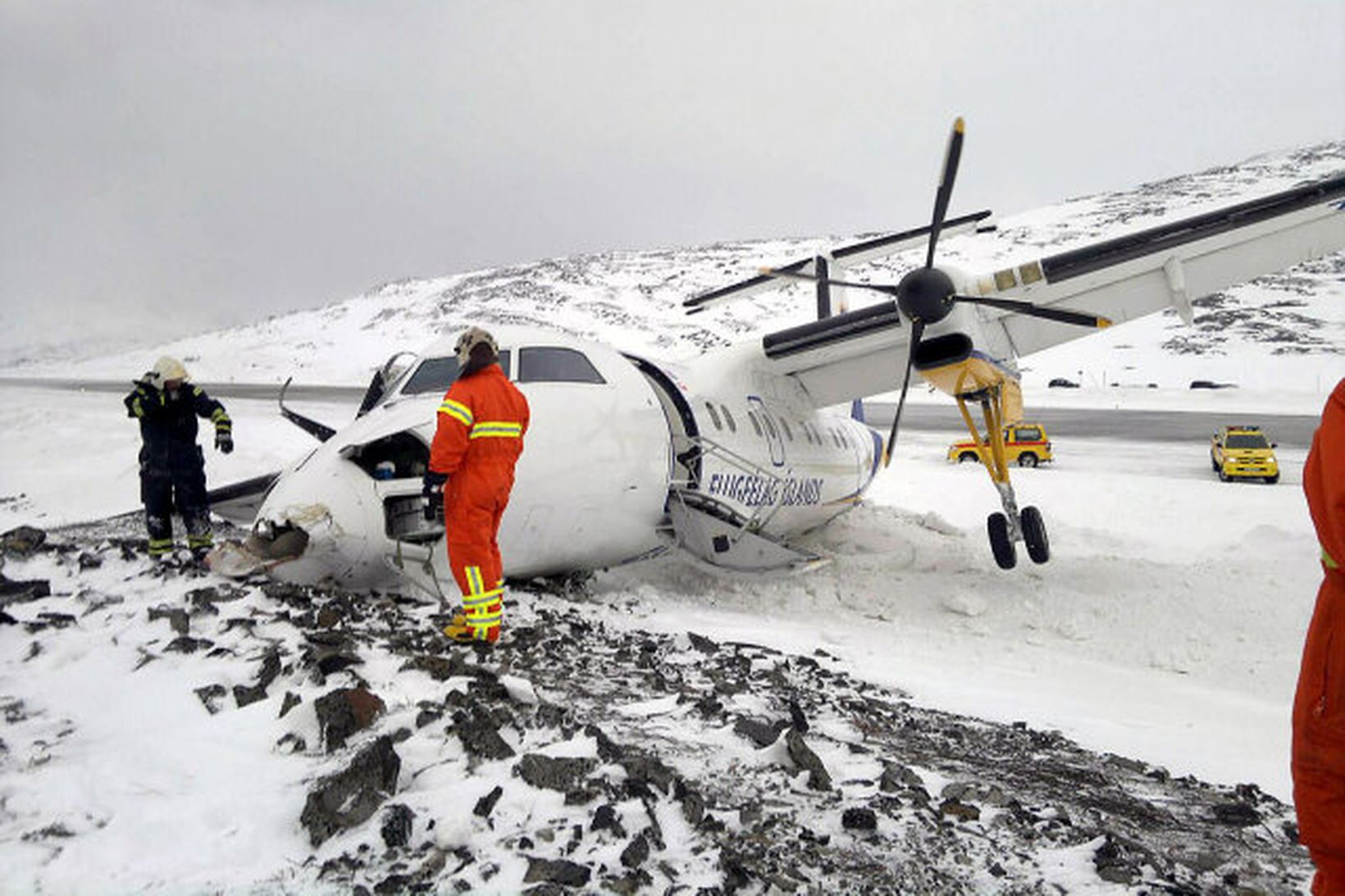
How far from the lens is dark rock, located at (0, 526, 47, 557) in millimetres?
5840

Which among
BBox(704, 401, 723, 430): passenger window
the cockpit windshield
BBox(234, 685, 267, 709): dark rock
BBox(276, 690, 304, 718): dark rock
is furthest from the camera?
BBox(704, 401, 723, 430): passenger window

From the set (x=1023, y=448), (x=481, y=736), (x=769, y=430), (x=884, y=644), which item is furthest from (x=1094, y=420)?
(x=481, y=736)

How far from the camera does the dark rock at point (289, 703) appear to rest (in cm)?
327

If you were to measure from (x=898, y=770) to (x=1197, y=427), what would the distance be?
31.5m

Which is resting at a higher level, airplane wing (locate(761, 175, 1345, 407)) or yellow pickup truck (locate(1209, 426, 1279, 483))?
airplane wing (locate(761, 175, 1345, 407))

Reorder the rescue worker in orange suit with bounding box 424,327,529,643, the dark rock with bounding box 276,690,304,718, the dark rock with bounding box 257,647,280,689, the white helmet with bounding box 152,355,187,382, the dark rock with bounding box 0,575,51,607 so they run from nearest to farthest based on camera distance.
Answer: the dark rock with bounding box 276,690,304,718 < the dark rock with bounding box 257,647,280,689 < the dark rock with bounding box 0,575,51,607 < the rescue worker in orange suit with bounding box 424,327,529,643 < the white helmet with bounding box 152,355,187,382

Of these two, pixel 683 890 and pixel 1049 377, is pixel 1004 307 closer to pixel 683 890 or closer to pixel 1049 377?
pixel 683 890

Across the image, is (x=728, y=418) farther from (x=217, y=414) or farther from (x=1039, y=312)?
(x=217, y=414)

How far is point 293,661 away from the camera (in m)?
3.81

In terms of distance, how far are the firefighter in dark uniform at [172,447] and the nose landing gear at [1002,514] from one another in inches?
325

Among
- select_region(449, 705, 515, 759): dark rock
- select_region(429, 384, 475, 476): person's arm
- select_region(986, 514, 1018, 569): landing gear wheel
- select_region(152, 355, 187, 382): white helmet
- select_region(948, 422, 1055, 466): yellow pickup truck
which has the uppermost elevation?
select_region(152, 355, 187, 382): white helmet

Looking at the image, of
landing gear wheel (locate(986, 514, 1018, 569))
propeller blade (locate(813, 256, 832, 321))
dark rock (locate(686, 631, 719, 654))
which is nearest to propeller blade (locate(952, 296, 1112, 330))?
landing gear wheel (locate(986, 514, 1018, 569))

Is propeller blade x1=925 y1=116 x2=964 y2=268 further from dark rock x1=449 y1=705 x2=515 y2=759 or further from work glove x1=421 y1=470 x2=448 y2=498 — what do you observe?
dark rock x1=449 y1=705 x2=515 y2=759

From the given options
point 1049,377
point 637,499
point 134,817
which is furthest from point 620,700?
point 1049,377
